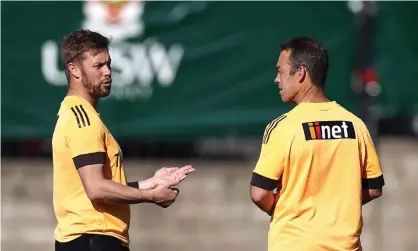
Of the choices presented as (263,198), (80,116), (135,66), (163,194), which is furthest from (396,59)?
(80,116)

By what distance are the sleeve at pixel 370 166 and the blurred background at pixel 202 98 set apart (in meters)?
3.29

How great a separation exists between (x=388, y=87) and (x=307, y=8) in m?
0.97

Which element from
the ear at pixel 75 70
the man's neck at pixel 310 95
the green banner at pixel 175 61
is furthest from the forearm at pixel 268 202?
the green banner at pixel 175 61

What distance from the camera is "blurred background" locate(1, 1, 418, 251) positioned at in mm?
8406

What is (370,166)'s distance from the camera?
502 centimetres

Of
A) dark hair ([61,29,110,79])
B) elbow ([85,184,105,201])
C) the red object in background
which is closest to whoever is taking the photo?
elbow ([85,184,105,201])

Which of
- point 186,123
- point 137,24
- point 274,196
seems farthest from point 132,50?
point 274,196

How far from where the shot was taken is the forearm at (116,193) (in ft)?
15.2

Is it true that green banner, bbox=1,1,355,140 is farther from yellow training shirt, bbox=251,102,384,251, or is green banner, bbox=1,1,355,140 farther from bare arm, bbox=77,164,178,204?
bare arm, bbox=77,164,178,204

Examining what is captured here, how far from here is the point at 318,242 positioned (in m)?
4.80

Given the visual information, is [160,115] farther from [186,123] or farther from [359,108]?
[359,108]

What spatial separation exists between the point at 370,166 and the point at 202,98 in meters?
3.64

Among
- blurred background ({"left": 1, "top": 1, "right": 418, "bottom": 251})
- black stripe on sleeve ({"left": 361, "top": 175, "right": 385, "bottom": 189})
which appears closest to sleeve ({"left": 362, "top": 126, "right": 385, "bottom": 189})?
black stripe on sleeve ({"left": 361, "top": 175, "right": 385, "bottom": 189})

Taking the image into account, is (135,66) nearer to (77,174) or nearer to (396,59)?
(396,59)
